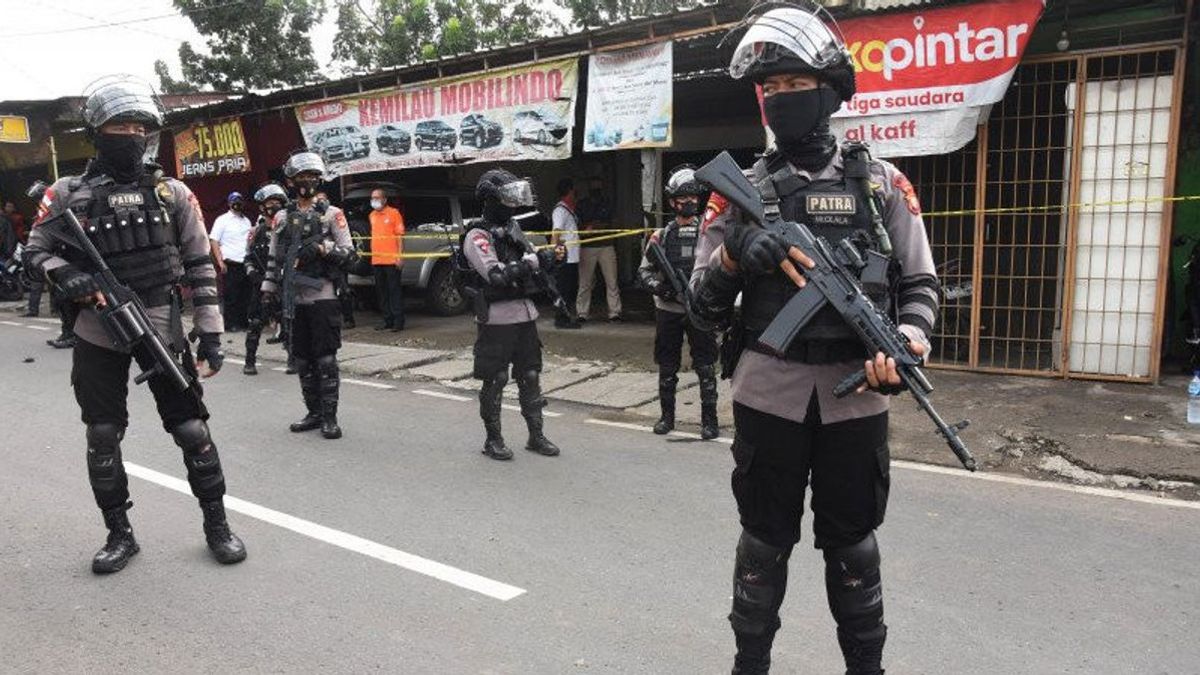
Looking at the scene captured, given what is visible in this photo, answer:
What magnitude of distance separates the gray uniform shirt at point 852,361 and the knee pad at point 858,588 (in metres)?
0.40

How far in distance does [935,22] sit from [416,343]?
6798 millimetres

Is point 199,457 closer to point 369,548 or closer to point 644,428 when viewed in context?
point 369,548

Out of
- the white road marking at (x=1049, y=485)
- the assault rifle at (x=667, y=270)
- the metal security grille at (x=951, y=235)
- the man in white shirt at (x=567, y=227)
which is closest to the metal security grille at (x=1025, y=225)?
the metal security grille at (x=951, y=235)

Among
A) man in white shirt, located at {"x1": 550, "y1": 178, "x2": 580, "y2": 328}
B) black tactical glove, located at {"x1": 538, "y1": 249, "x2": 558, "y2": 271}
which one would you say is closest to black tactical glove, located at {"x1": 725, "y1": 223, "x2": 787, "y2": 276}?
black tactical glove, located at {"x1": 538, "y1": 249, "x2": 558, "y2": 271}

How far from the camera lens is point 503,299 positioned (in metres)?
5.62

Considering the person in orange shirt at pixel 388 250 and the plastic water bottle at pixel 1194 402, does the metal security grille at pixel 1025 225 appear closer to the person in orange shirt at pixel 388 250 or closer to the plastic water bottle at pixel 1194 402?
the plastic water bottle at pixel 1194 402

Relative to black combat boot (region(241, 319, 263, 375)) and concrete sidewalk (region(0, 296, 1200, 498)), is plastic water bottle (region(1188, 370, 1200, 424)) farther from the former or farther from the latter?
black combat boot (region(241, 319, 263, 375))

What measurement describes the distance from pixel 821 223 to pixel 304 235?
4738 millimetres

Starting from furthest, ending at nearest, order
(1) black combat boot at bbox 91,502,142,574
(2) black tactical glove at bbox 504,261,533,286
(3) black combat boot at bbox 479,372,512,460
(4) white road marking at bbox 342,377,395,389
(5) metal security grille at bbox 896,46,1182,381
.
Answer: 1. (4) white road marking at bbox 342,377,395,389
2. (5) metal security grille at bbox 896,46,1182,381
3. (3) black combat boot at bbox 479,372,512,460
4. (2) black tactical glove at bbox 504,261,533,286
5. (1) black combat boot at bbox 91,502,142,574

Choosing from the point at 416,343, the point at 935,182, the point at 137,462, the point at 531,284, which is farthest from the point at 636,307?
the point at 137,462

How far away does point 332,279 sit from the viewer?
6395mm

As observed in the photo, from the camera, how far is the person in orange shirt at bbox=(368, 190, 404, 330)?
11.5m

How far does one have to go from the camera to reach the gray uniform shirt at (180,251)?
149 inches

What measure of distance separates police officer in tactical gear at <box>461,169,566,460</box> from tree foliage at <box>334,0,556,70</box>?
57.4 feet
